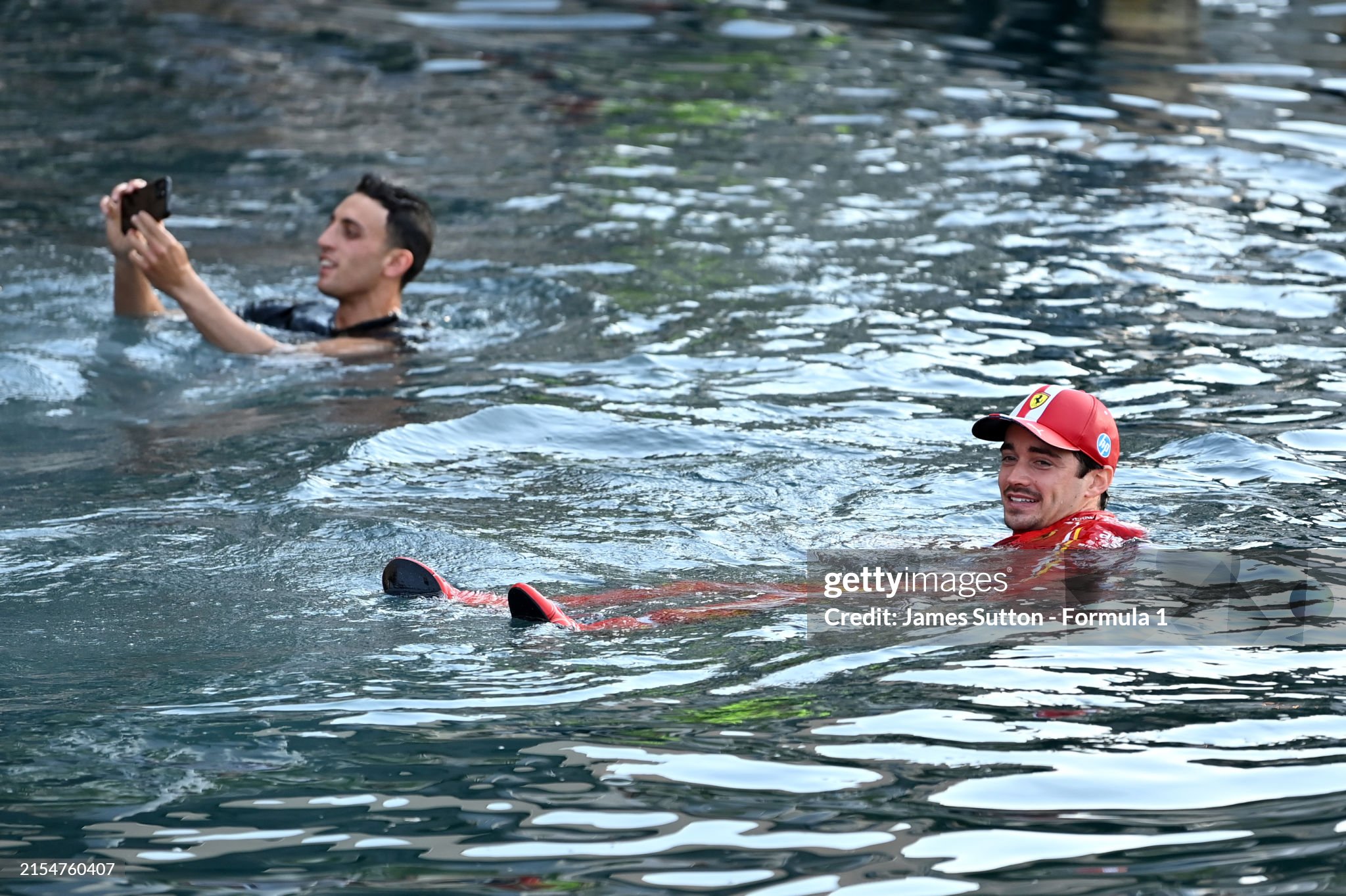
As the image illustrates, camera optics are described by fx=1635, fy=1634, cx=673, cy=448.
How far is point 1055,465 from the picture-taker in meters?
6.87

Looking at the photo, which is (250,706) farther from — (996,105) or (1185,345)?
(996,105)

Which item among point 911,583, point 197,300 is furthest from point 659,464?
point 197,300

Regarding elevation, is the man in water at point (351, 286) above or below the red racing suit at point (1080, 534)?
above

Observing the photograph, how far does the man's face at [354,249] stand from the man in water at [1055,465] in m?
5.18

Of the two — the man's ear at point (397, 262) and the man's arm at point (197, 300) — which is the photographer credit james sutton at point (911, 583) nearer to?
the man's arm at point (197, 300)

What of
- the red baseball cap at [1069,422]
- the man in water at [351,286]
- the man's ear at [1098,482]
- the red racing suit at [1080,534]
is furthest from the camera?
the man in water at [351,286]

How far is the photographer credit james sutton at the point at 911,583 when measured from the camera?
22.0 feet

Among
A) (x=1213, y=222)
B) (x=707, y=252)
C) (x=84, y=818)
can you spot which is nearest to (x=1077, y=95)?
(x=1213, y=222)

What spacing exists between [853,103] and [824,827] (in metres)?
13.7

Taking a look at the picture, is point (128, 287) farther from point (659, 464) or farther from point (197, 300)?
point (659, 464)

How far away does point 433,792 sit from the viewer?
16.1ft

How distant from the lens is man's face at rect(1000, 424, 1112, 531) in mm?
6871

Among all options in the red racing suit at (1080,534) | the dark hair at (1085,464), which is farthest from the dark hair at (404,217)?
the dark hair at (1085,464)

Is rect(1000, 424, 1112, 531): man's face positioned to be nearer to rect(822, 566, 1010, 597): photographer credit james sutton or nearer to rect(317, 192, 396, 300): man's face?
rect(822, 566, 1010, 597): photographer credit james sutton
